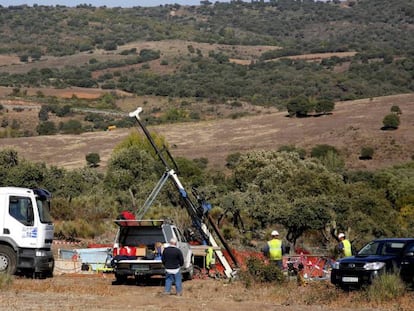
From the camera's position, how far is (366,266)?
62.2 feet

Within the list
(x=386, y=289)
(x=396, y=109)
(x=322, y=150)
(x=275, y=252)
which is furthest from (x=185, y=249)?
(x=396, y=109)

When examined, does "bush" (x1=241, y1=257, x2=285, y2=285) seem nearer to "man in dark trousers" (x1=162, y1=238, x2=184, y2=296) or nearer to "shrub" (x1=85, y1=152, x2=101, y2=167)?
"man in dark trousers" (x1=162, y1=238, x2=184, y2=296)

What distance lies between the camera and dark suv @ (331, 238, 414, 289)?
1888 centimetres

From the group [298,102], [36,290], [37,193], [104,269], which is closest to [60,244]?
[104,269]

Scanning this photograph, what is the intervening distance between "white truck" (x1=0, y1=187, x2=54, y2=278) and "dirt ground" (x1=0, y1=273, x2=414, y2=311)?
1.63ft

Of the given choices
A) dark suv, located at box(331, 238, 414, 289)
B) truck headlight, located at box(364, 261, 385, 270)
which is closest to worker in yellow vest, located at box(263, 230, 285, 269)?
dark suv, located at box(331, 238, 414, 289)

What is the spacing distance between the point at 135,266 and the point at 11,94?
103 m

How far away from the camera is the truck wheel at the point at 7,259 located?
2130cm

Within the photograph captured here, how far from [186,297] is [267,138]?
2606 inches

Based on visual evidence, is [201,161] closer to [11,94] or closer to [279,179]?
[279,179]

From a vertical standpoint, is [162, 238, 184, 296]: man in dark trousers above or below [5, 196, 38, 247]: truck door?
below

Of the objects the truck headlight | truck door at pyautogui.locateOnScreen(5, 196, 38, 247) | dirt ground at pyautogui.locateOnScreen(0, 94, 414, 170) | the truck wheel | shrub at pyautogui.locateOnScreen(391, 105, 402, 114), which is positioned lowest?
the truck headlight

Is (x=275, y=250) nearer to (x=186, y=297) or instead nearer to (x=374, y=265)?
(x=374, y=265)

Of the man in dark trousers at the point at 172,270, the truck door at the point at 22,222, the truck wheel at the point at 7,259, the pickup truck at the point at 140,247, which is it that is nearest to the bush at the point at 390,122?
the pickup truck at the point at 140,247
